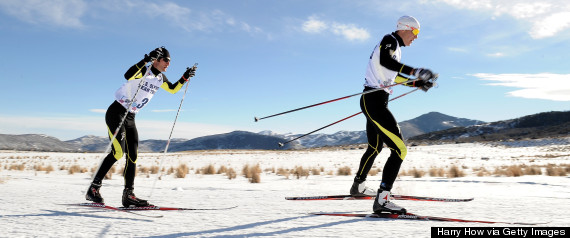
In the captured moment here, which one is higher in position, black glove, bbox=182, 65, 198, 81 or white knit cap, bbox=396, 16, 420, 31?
white knit cap, bbox=396, 16, 420, 31

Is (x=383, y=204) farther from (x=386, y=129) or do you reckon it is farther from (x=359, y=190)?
(x=359, y=190)

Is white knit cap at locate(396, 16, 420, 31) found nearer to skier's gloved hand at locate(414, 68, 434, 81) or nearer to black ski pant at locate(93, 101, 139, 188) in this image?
skier's gloved hand at locate(414, 68, 434, 81)

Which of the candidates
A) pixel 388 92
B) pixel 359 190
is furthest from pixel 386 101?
pixel 359 190

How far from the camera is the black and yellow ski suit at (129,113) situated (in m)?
4.86

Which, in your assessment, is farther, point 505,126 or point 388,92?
point 505,126

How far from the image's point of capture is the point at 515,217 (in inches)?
148

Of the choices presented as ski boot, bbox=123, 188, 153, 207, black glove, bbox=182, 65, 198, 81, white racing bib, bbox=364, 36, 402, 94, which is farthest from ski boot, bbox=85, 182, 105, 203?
white racing bib, bbox=364, 36, 402, 94

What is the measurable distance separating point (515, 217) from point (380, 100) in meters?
1.76

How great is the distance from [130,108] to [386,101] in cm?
319

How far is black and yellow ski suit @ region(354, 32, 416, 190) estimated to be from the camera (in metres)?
4.08

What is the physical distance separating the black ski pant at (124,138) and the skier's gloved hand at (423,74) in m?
3.51

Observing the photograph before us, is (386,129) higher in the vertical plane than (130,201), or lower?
higher

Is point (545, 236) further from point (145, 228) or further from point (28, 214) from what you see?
point (28, 214)

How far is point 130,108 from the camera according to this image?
4.93 meters
